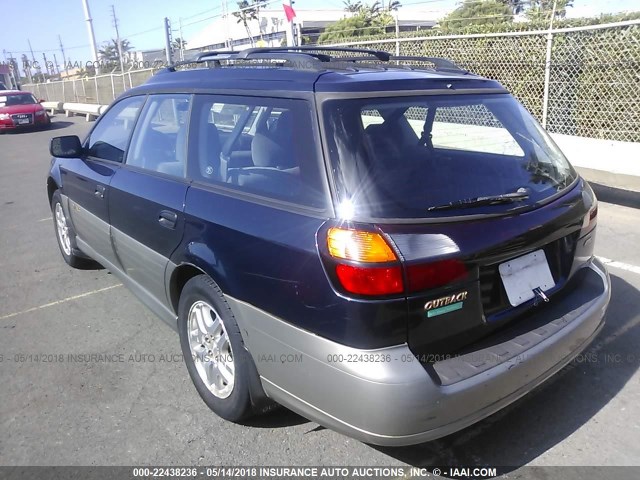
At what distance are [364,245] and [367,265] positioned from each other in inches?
3.2

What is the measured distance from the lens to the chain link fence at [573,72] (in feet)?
26.1

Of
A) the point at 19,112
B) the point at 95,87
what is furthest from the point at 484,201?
the point at 95,87

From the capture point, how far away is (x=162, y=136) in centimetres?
345

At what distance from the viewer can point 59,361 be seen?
3.58 m

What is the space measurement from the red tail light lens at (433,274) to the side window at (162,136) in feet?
5.31

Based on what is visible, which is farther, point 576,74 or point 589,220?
point 576,74

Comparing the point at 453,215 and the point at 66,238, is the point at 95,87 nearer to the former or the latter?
the point at 66,238

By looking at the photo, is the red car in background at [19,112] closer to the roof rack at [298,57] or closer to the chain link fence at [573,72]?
the chain link fence at [573,72]

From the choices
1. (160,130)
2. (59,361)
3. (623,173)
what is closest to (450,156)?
(160,130)

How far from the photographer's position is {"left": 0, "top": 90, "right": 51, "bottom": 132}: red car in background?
2014 centimetres

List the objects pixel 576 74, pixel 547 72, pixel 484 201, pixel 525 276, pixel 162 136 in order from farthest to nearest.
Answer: pixel 576 74 < pixel 547 72 < pixel 162 136 < pixel 525 276 < pixel 484 201

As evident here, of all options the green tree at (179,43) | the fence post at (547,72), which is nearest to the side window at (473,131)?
the fence post at (547,72)

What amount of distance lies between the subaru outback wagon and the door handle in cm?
1

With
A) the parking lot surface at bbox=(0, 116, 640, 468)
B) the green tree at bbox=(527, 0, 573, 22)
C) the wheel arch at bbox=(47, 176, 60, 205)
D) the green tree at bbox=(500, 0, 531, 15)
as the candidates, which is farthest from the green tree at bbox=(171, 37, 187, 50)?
the parking lot surface at bbox=(0, 116, 640, 468)
